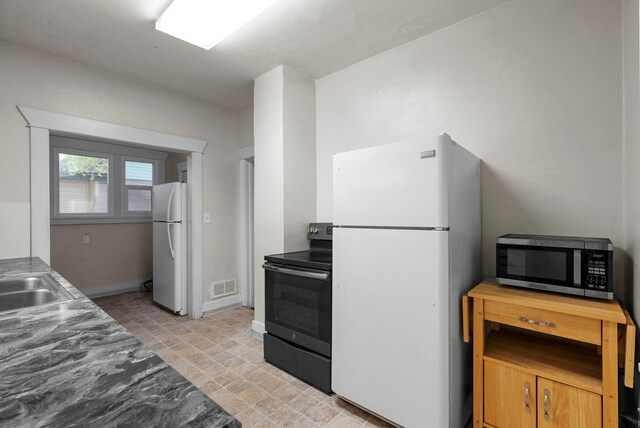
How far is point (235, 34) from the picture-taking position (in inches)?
91.9

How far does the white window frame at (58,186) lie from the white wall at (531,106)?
4.43 meters

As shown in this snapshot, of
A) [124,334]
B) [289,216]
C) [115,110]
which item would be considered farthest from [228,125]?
[124,334]

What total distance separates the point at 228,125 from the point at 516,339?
11.9 ft

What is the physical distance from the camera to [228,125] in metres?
3.93

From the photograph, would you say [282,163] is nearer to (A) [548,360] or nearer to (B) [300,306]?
(B) [300,306]

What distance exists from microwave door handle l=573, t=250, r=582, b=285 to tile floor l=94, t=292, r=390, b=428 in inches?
51.2

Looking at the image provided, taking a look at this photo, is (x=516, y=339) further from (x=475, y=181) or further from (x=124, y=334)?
(x=124, y=334)

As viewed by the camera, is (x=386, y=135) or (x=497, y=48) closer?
(x=497, y=48)

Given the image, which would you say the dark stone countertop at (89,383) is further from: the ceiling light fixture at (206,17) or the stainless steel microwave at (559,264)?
the ceiling light fixture at (206,17)

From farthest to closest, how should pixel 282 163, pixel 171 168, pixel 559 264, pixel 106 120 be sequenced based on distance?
pixel 171 168 → pixel 106 120 → pixel 282 163 → pixel 559 264

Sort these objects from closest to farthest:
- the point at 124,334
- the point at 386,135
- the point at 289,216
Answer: the point at 124,334
the point at 386,135
the point at 289,216

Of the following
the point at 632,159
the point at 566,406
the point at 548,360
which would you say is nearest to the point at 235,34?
the point at 632,159

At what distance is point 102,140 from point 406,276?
3059mm

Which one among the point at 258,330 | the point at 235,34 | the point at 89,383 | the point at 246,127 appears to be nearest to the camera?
the point at 89,383
